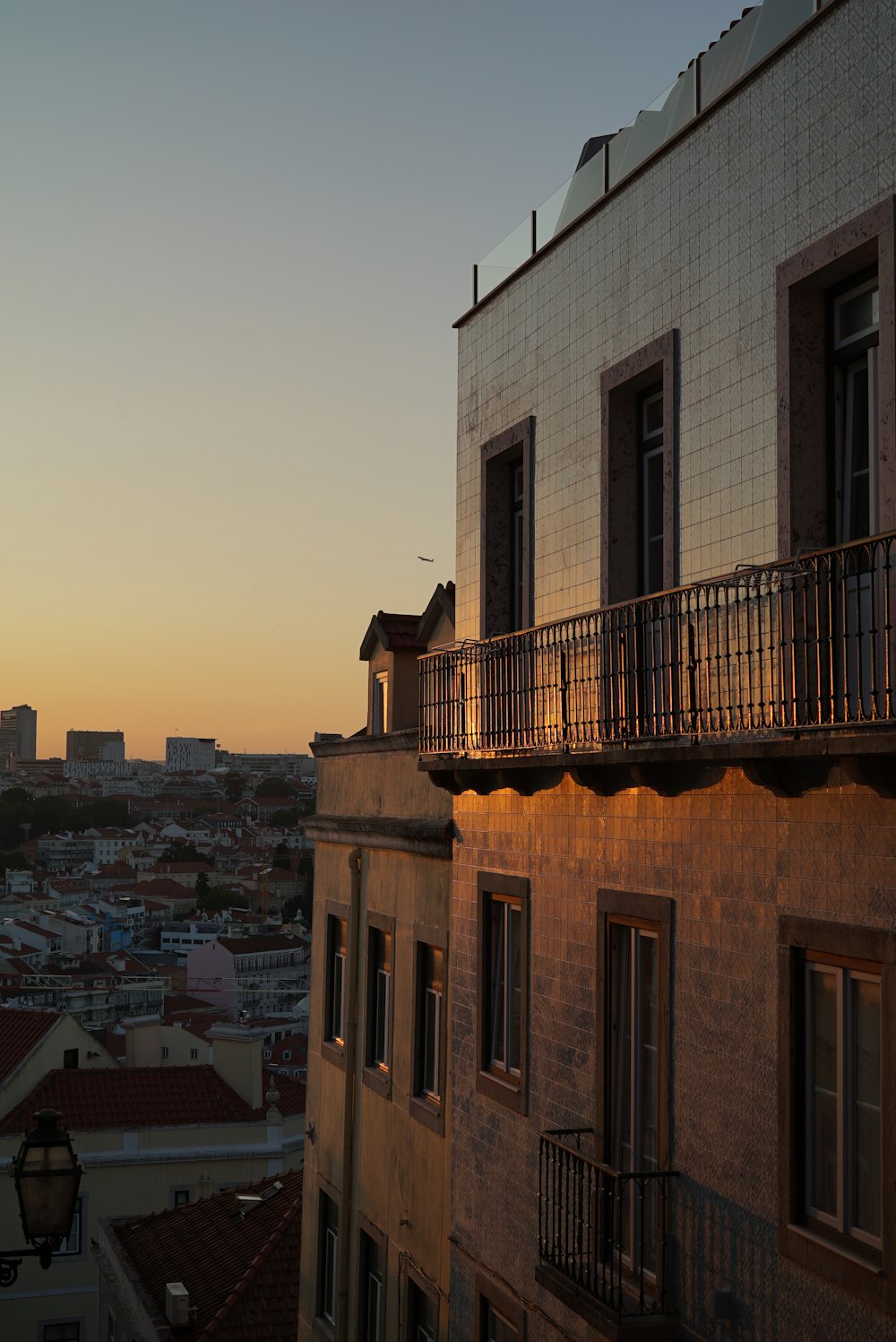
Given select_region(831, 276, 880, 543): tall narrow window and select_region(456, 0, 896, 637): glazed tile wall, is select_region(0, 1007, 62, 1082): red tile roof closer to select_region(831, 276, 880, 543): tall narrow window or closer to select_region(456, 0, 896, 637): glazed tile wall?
select_region(456, 0, 896, 637): glazed tile wall

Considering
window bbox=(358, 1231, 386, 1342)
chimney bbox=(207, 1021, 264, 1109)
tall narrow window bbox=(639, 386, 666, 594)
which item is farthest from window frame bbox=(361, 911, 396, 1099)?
chimney bbox=(207, 1021, 264, 1109)

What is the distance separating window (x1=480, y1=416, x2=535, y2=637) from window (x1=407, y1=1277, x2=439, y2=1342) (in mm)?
5963

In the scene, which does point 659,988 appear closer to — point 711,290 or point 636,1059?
point 636,1059

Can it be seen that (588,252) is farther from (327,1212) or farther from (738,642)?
(327,1212)

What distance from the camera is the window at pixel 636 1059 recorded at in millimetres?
9469

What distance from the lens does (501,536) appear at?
535 inches

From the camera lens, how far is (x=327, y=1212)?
58.3ft

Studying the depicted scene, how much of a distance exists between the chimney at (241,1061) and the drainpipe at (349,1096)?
27.0 meters

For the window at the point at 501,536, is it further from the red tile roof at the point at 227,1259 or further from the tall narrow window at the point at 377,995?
the red tile roof at the point at 227,1259

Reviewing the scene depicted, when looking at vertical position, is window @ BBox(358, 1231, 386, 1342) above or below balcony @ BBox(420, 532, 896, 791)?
below

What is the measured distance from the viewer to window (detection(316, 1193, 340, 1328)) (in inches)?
684

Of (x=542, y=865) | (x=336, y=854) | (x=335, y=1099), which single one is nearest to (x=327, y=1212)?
(x=335, y=1099)

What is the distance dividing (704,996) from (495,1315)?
4.65m

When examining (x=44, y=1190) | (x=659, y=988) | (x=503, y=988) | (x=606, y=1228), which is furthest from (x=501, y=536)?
(x=44, y=1190)
